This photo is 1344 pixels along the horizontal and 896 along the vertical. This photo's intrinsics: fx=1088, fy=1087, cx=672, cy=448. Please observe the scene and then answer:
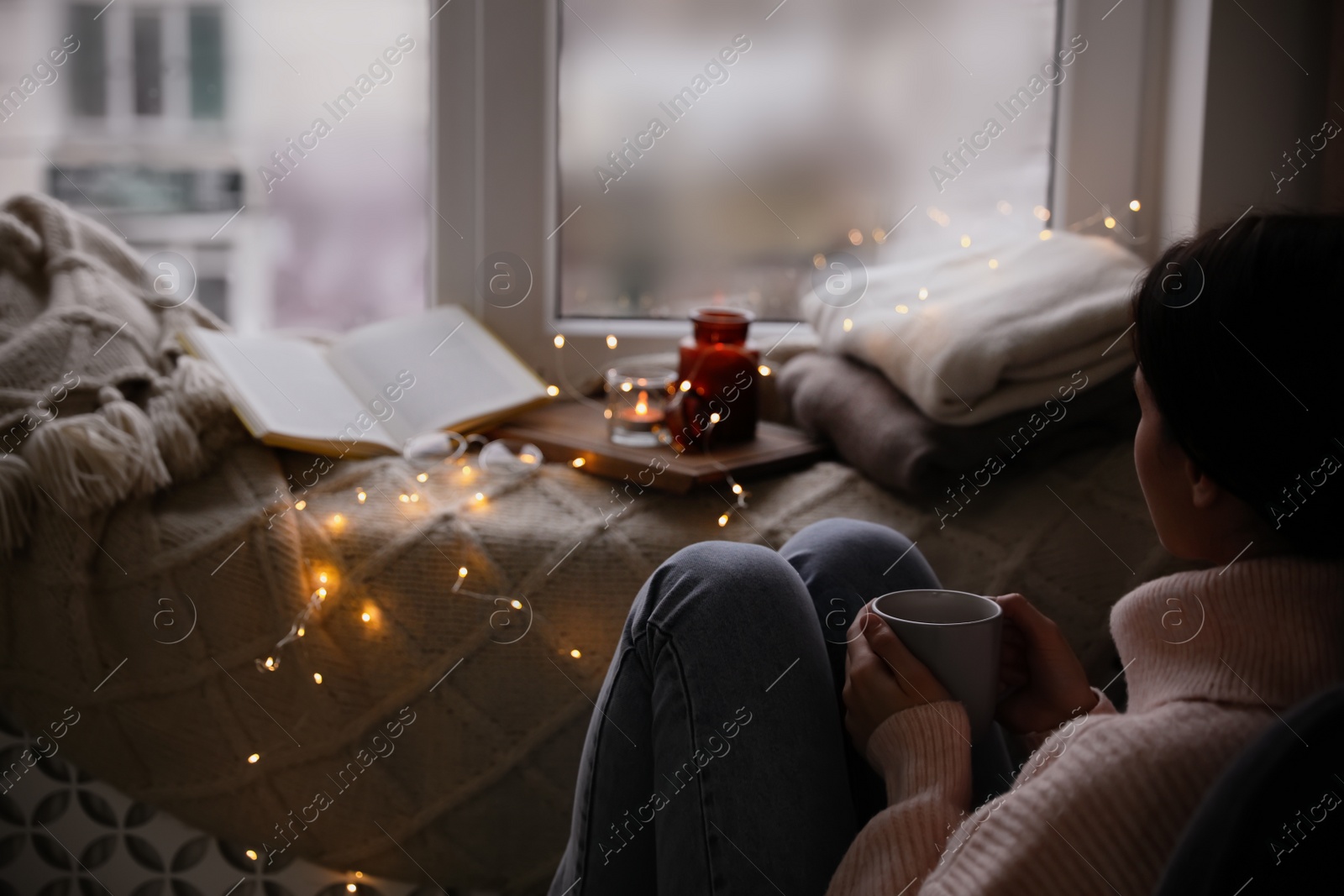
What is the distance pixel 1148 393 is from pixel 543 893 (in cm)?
76

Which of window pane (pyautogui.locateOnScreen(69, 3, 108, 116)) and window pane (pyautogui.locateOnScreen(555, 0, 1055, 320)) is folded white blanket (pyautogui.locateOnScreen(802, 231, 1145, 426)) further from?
window pane (pyautogui.locateOnScreen(69, 3, 108, 116))

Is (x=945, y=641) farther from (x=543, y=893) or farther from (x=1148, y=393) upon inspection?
(x=543, y=893)

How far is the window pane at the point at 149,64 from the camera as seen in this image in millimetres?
1450

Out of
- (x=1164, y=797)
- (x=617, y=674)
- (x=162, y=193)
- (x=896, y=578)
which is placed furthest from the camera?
(x=162, y=193)

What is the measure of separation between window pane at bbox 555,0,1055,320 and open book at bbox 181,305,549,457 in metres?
0.21

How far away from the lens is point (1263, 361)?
0.51 meters

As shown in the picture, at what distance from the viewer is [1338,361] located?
50cm

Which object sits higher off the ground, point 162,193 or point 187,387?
point 162,193

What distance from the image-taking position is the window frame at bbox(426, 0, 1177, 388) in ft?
4.46

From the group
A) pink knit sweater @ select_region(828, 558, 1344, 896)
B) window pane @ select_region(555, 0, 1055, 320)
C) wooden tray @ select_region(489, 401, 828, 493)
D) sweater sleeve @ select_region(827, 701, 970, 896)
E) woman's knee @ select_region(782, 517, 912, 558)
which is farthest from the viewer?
window pane @ select_region(555, 0, 1055, 320)

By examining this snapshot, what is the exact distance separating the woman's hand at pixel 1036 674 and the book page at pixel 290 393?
71cm

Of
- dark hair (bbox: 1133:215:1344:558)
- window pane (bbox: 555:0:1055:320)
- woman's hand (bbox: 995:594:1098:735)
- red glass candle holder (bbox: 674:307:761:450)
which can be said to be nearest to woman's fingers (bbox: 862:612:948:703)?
woman's hand (bbox: 995:594:1098:735)

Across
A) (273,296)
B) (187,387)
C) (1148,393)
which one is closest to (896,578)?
(1148,393)

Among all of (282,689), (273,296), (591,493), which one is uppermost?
(273,296)
